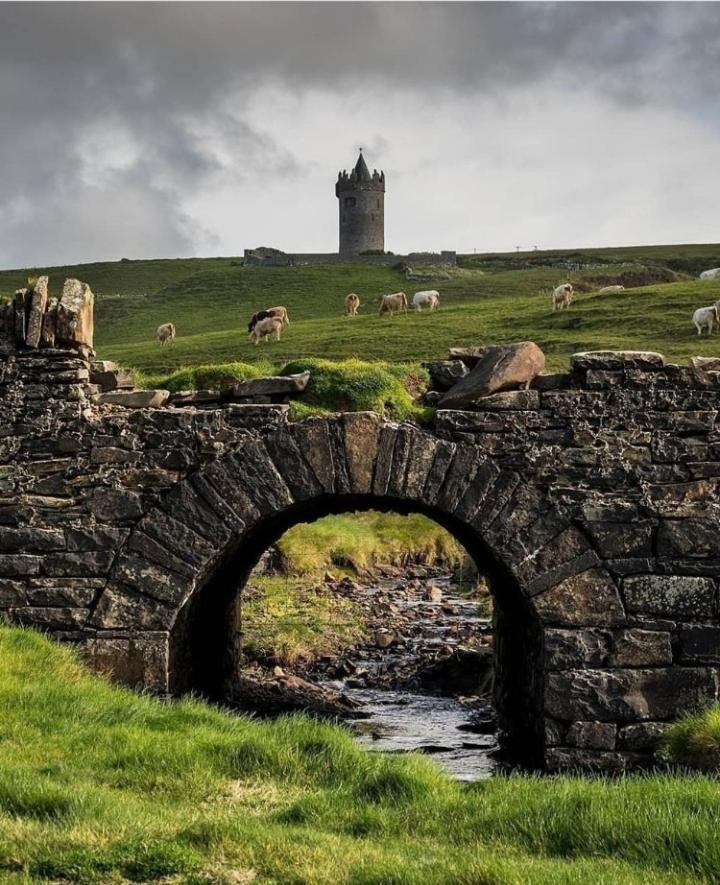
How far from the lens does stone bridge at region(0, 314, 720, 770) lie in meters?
→ 9.72

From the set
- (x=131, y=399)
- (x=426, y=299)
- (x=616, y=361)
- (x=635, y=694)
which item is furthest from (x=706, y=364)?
(x=426, y=299)

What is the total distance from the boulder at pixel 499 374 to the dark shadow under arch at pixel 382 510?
Result: 1.13 m

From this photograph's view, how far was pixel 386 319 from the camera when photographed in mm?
34750

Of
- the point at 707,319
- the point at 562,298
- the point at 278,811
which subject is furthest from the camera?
the point at 562,298

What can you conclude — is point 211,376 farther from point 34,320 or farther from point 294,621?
point 294,621

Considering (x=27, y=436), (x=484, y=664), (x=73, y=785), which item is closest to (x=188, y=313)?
(x=484, y=664)

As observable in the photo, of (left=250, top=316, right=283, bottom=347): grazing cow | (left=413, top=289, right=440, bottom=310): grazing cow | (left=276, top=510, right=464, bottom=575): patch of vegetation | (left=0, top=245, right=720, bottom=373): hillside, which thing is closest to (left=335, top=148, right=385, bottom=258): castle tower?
(left=0, top=245, right=720, bottom=373): hillside

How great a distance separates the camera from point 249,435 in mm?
10203

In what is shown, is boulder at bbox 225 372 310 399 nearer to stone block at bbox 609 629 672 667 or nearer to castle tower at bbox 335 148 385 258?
stone block at bbox 609 629 672 667

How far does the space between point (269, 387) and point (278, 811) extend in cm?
483

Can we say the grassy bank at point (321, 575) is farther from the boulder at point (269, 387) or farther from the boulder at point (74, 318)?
the boulder at point (74, 318)

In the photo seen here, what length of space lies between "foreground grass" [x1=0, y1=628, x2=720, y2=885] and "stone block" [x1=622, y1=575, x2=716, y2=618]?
2.34 metres

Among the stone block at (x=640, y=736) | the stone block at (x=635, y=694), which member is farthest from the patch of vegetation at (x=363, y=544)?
the stone block at (x=640, y=736)

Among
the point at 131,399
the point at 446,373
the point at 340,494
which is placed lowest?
the point at 340,494
